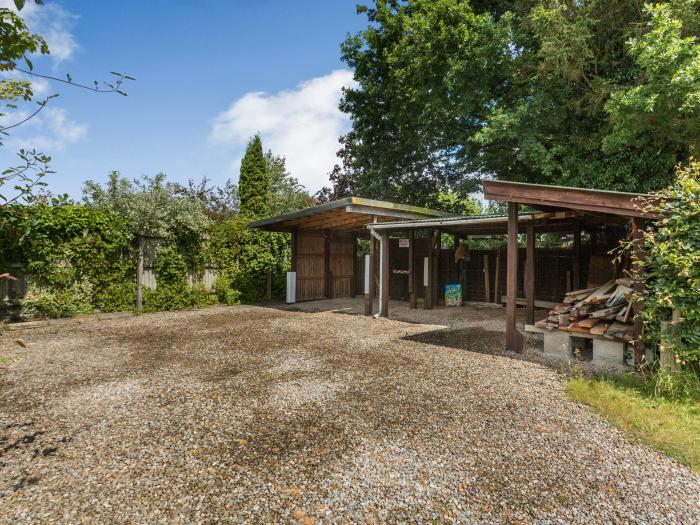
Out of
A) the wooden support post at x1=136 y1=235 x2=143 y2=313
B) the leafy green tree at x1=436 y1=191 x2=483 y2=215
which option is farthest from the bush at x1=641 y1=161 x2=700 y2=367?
the leafy green tree at x1=436 y1=191 x2=483 y2=215

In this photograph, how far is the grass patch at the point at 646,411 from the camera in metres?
2.83

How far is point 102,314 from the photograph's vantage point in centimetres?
862

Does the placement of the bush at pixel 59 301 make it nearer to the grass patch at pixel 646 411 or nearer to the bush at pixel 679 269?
the grass patch at pixel 646 411

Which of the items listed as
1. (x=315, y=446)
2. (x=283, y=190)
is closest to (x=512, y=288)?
(x=315, y=446)

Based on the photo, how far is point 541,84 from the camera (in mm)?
9891

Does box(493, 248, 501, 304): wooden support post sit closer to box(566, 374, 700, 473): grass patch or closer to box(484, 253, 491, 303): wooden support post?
box(484, 253, 491, 303): wooden support post

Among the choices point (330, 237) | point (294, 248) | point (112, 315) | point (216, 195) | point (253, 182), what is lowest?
point (112, 315)

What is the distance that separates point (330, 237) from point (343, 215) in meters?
3.07

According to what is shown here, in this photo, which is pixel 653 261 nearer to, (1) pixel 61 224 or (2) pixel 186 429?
(2) pixel 186 429

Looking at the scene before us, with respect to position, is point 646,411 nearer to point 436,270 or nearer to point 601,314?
point 601,314

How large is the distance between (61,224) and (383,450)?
8.75 meters

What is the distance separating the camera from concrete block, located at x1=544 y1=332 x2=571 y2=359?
5.40 metres

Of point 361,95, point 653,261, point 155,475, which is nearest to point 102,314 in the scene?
point 155,475

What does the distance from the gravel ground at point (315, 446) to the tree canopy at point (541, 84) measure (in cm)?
647
